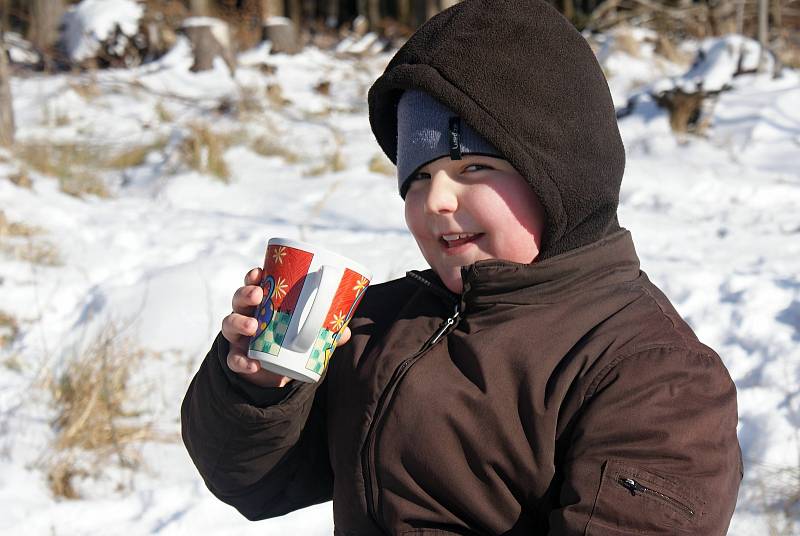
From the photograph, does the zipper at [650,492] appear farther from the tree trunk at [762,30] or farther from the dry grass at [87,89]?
the dry grass at [87,89]

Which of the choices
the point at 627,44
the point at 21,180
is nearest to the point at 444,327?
the point at 21,180

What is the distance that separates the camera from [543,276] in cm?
130

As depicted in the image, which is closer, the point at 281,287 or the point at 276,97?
the point at 281,287

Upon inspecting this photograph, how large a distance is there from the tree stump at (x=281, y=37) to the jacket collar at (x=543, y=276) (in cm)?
882

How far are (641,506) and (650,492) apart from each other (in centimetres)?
2

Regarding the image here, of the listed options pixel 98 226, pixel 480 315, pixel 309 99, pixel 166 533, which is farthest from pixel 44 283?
pixel 309 99

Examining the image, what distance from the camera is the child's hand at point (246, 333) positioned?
4.46ft

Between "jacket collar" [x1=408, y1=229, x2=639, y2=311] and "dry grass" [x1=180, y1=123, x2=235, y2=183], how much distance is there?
439 centimetres

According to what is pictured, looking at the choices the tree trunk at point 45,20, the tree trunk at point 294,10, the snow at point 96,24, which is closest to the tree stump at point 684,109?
the snow at point 96,24

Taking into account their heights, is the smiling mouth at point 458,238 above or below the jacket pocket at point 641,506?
above

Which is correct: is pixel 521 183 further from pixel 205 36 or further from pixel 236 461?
pixel 205 36

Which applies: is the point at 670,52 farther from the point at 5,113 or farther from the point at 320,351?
the point at 320,351

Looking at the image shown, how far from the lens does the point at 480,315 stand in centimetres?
135

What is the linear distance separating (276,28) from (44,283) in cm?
658
